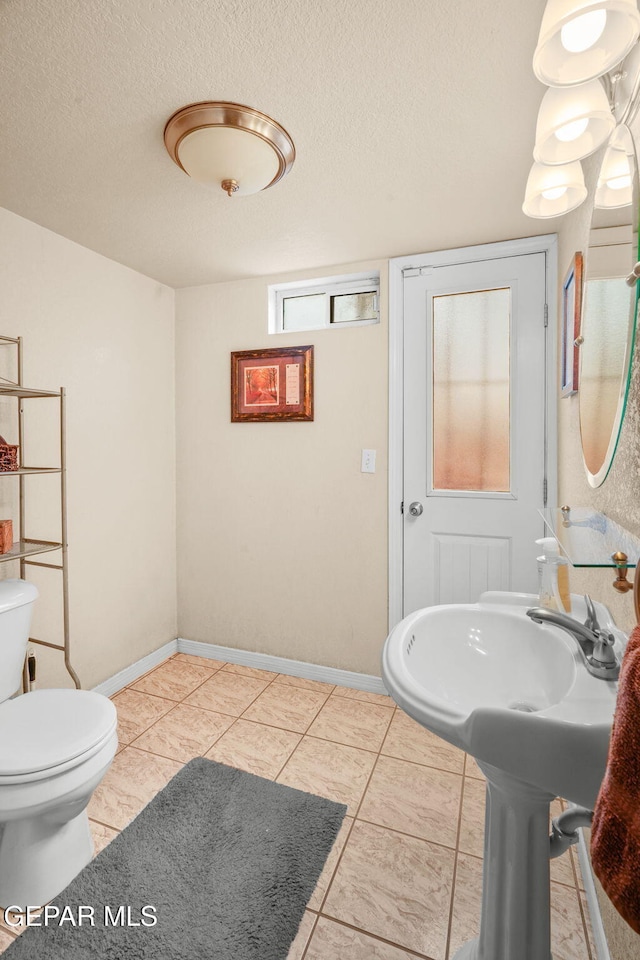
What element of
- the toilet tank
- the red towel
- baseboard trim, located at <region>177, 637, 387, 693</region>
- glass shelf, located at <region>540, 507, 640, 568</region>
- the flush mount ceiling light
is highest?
the flush mount ceiling light

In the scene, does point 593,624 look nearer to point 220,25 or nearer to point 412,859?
point 412,859

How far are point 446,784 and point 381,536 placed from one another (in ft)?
3.67

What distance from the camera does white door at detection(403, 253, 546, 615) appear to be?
222cm

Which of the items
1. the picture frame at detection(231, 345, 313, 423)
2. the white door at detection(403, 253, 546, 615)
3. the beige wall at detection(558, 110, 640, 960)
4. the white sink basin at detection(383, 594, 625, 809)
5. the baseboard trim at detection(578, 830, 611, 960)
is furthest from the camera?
the picture frame at detection(231, 345, 313, 423)

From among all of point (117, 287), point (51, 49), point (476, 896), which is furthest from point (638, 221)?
point (117, 287)

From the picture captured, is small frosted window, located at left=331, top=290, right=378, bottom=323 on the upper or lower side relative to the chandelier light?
upper

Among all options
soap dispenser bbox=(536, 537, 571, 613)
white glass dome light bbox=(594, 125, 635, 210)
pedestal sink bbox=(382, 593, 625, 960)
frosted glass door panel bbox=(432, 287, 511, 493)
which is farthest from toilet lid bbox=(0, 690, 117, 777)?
white glass dome light bbox=(594, 125, 635, 210)

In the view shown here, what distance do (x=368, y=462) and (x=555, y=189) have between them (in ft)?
4.83

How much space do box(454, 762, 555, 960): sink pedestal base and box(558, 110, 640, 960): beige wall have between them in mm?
181

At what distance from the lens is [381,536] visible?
2510mm

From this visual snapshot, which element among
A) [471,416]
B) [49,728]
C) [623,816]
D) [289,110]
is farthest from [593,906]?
[289,110]

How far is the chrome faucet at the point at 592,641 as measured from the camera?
0.86 metres

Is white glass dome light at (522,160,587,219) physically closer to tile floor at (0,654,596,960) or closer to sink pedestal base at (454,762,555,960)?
sink pedestal base at (454,762,555,960)

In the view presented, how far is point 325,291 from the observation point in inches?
105
